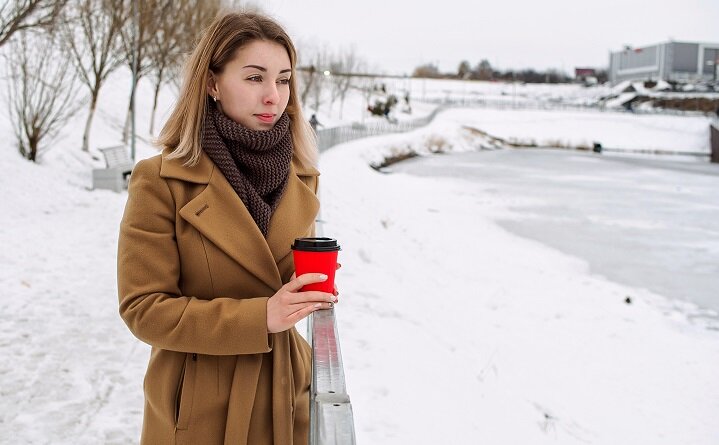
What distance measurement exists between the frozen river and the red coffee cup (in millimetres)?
11914

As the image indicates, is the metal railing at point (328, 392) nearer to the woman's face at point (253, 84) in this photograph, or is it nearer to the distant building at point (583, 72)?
the woman's face at point (253, 84)

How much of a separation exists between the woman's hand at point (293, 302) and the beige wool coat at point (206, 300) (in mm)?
24

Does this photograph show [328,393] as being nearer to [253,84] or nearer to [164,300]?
[164,300]

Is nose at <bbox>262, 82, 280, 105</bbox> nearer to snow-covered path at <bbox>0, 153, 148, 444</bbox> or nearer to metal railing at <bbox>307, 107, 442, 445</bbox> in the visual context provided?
metal railing at <bbox>307, 107, 442, 445</bbox>

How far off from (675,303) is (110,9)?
16263mm

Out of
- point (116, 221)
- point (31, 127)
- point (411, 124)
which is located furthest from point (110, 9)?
point (411, 124)

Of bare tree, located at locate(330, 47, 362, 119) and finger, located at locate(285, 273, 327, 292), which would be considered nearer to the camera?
finger, located at locate(285, 273, 327, 292)

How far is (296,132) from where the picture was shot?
2.15m

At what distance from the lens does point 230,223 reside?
187cm

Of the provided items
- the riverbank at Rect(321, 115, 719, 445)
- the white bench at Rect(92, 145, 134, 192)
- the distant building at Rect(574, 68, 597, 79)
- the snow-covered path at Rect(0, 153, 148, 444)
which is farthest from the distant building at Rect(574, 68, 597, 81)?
the snow-covered path at Rect(0, 153, 148, 444)

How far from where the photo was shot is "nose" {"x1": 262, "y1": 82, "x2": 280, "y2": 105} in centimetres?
192

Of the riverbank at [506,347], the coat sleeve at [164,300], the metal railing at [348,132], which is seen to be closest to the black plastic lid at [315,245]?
the coat sleeve at [164,300]

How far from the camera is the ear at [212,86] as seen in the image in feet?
6.42

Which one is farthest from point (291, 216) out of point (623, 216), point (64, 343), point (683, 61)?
point (683, 61)
